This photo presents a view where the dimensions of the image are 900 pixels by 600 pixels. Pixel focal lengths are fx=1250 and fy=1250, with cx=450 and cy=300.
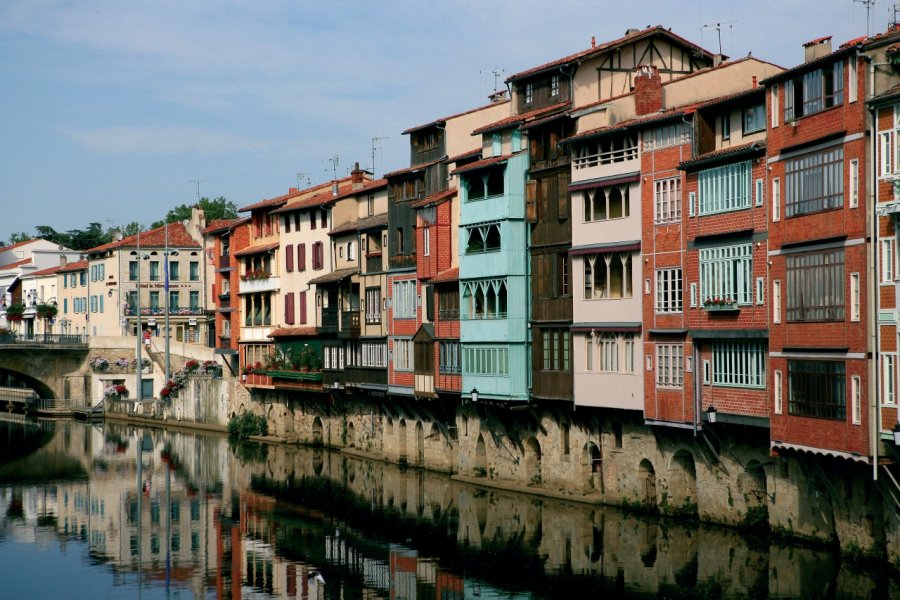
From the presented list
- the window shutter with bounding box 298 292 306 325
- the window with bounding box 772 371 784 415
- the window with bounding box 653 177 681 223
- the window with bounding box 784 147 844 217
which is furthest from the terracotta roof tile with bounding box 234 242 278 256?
the window with bounding box 784 147 844 217

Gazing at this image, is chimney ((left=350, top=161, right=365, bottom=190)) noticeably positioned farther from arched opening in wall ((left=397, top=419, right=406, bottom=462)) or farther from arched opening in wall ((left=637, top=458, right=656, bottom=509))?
arched opening in wall ((left=637, top=458, right=656, bottom=509))

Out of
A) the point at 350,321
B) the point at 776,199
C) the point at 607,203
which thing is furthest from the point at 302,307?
the point at 776,199

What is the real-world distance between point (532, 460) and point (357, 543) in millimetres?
10276

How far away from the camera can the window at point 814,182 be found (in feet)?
127

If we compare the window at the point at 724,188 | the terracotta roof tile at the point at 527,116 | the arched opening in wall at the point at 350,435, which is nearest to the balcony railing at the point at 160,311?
the arched opening in wall at the point at 350,435

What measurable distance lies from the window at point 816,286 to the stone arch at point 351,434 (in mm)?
43285

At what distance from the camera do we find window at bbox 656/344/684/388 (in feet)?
156

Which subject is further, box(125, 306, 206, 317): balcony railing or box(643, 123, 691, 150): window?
box(125, 306, 206, 317): balcony railing

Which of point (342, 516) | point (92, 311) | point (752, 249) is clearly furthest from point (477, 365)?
point (92, 311)

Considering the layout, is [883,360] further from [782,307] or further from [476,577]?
[476,577]

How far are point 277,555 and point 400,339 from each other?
21.6 m

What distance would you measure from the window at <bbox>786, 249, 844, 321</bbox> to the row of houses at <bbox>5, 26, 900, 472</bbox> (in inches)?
2.8

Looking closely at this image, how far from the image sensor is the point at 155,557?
52.0 metres

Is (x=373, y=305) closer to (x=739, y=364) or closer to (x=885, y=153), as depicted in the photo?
(x=739, y=364)
